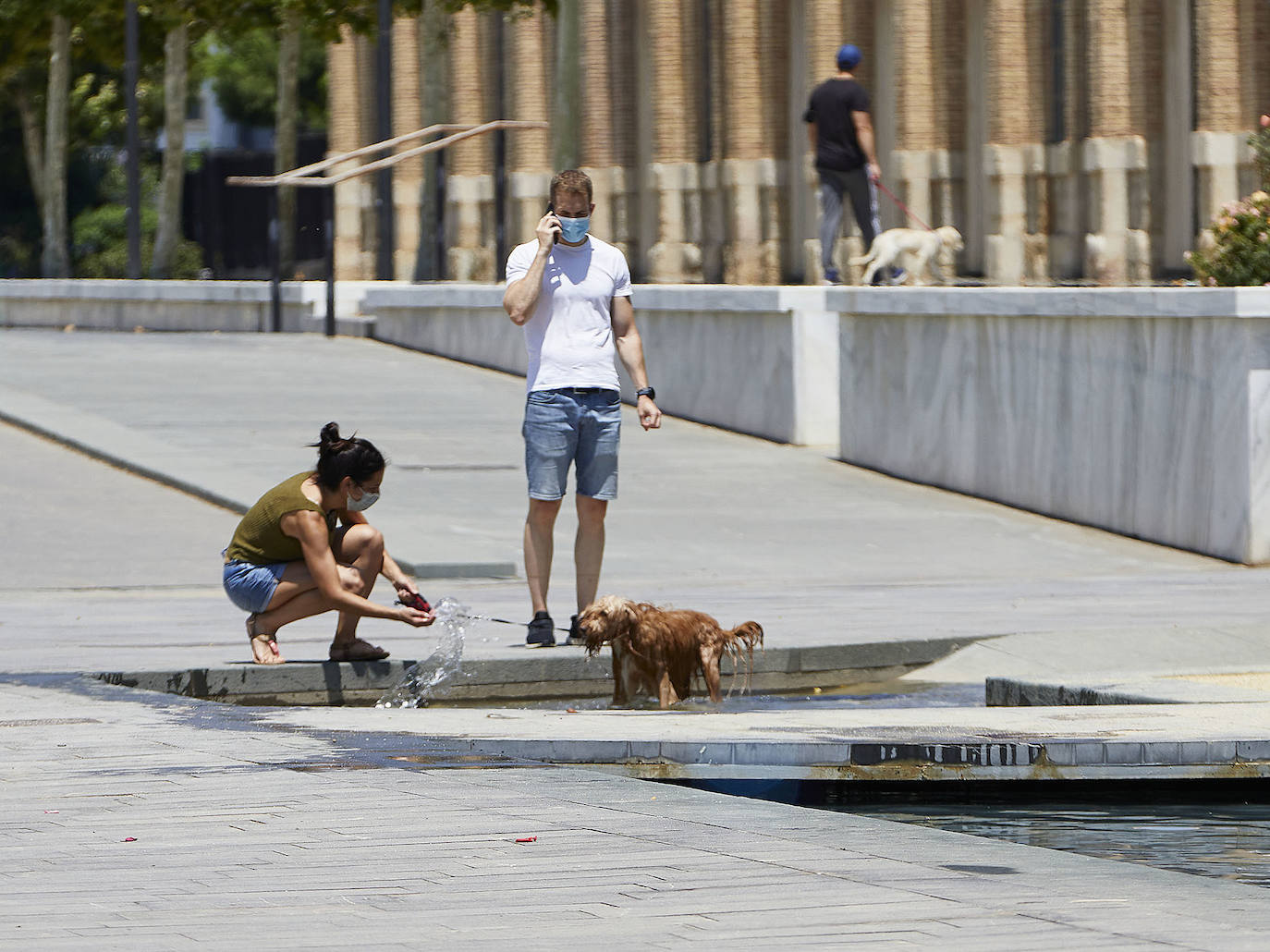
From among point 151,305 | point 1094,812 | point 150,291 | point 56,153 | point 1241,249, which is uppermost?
point 56,153

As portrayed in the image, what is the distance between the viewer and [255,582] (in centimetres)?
913

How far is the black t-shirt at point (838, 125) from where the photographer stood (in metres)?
20.9

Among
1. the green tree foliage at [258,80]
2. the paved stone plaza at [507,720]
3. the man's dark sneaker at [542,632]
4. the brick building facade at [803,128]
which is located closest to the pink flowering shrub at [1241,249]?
the paved stone plaza at [507,720]

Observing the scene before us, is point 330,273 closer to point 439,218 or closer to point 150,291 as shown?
point 439,218

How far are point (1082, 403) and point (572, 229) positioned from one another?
6.57 metres

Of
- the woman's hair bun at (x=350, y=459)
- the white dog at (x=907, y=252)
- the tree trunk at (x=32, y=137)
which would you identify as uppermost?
the tree trunk at (x=32, y=137)

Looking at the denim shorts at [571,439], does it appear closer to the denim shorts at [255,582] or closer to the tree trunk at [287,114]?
the denim shorts at [255,582]

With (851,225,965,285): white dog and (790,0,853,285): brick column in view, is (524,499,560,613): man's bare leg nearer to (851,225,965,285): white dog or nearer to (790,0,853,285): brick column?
(851,225,965,285): white dog

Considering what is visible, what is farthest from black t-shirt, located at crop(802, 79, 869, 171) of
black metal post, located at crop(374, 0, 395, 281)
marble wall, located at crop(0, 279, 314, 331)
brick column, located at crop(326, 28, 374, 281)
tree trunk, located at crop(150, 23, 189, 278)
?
brick column, located at crop(326, 28, 374, 281)

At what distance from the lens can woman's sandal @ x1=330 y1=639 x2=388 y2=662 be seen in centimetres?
908

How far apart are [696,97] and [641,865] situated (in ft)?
135

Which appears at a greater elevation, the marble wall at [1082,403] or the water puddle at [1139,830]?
Answer: the marble wall at [1082,403]

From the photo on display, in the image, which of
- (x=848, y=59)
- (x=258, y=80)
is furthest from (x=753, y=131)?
(x=258, y=80)

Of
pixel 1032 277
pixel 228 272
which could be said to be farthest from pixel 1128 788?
pixel 228 272
